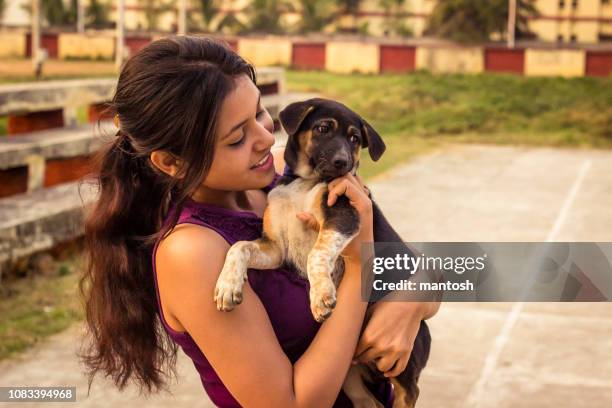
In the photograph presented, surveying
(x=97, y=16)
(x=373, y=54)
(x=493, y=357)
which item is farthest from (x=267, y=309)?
(x=97, y=16)

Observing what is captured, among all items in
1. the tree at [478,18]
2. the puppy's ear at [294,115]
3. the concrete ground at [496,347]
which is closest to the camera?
the puppy's ear at [294,115]

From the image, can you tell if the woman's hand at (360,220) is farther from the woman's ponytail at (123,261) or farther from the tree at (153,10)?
the tree at (153,10)

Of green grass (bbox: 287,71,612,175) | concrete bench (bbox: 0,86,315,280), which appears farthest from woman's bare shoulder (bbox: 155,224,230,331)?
green grass (bbox: 287,71,612,175)

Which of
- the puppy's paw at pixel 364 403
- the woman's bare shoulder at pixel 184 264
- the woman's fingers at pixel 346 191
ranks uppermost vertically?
the woman's fingers at pixel 346 191

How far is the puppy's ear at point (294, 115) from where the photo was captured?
2.79 metres

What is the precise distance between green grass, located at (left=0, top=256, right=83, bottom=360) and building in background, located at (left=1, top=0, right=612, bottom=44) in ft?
82.1

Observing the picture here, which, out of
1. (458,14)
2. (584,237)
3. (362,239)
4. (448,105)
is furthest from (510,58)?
(362,239)

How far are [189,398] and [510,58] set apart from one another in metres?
26.7

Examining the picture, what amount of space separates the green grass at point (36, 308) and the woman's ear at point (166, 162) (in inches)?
128

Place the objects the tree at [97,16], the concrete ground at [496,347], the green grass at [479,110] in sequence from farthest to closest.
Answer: the tree at [97,16] → the green grass at [479,110] → the concrete ground at [496,347]

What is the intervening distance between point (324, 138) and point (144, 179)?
21.7 inches

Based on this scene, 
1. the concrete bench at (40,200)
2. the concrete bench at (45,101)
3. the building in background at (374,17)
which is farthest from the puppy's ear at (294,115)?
the building in background at (374,17)

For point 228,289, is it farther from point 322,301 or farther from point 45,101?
point 45,101

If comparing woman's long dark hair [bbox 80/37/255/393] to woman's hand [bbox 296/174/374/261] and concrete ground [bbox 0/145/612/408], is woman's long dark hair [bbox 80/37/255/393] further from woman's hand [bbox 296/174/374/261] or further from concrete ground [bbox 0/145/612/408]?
concrete ground [bbox 0/145/612/408]
